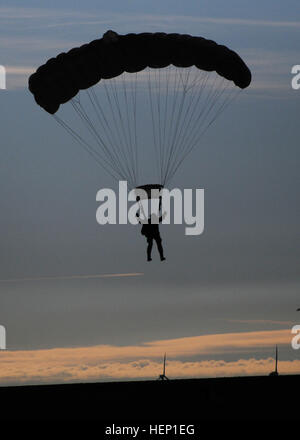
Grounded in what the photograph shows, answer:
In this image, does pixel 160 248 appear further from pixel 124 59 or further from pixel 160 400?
pixel 160 400

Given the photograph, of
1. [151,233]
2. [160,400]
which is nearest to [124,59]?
[151,233]

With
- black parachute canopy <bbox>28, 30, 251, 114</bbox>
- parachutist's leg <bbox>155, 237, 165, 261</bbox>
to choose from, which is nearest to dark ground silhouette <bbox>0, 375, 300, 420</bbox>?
parachutist's leg <bbox>155, 237, 165, 261</bbox>

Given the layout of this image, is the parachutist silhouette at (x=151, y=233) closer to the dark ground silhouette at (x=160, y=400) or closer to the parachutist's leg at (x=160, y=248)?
the parachutist's leg at (x=160, y=248)

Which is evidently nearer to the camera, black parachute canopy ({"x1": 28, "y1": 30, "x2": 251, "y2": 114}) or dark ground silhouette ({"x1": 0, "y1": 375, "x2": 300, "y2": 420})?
black parachute canopy ({"x1": 28, "y1": 30, "x2": 251, "y2": 114})

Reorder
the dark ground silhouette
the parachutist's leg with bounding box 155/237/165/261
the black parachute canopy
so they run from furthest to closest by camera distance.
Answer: the dark ground silhouette < the black parachute canopy < the parachutist's leg with bounding box 155/237/165/261

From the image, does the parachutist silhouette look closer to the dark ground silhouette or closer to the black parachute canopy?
the black parachute canopy

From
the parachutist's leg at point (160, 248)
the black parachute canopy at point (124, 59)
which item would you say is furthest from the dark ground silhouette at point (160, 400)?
the black parachute canopy at point (124, 59)

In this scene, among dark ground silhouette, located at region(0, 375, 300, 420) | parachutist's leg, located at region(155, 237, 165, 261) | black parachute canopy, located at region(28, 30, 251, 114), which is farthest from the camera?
dark ground silhouette, located at region(0, 375, 300, 420)
